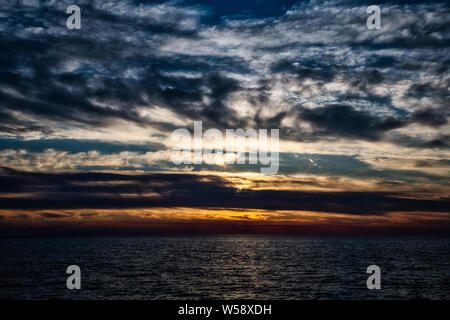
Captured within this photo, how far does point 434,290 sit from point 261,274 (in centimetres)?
2764

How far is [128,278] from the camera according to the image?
5881cm

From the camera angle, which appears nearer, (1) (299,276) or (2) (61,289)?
(2) (61,289)

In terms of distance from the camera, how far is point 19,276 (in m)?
61.8
